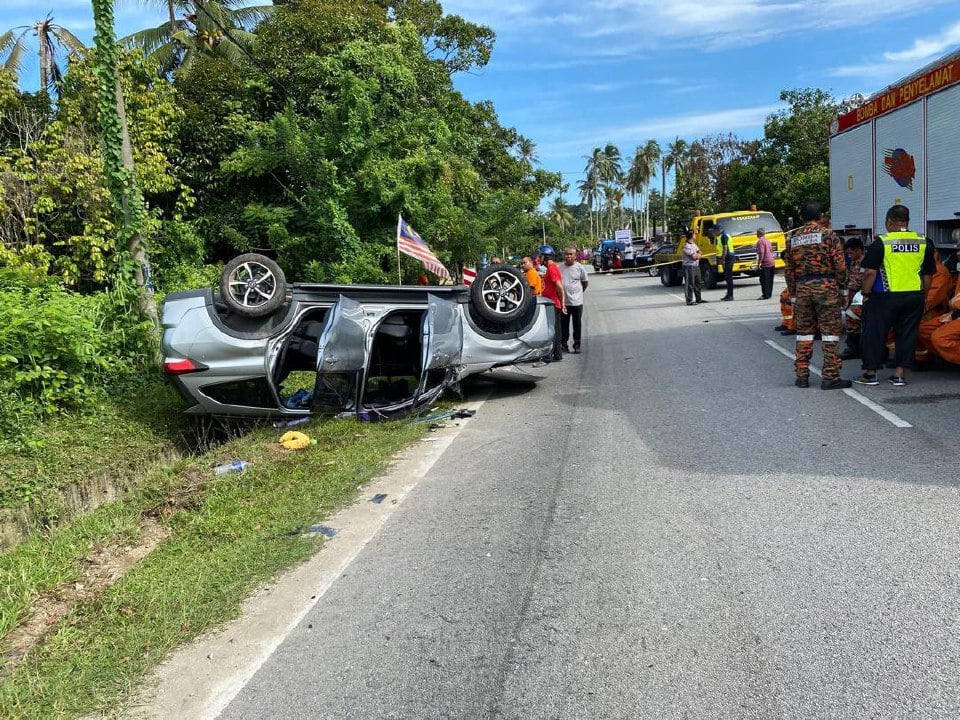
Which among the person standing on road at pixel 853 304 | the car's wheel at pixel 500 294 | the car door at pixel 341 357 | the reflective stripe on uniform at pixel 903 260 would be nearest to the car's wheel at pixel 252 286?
the car door at pixel 341 357

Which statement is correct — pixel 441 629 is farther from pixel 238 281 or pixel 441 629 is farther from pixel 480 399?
pixel 480 399

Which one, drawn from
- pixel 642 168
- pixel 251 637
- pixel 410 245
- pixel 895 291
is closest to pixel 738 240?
pixel 410 245

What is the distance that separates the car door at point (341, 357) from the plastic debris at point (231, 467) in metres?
1.34

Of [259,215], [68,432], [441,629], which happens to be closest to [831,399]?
[441,629]

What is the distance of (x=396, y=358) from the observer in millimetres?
10578

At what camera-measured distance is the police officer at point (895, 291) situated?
9.05 m

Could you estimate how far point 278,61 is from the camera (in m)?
22.6

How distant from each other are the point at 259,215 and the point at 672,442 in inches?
548

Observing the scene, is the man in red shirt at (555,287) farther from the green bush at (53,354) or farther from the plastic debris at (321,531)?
the plastic debris at (321,531)

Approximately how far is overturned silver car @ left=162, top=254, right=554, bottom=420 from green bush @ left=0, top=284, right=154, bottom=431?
2.57 meters

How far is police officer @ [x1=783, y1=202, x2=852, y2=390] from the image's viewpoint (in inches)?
358

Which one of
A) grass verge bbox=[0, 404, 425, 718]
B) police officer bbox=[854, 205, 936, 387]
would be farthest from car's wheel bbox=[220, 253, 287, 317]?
police officer bbox=[854, 205, 936, 387]

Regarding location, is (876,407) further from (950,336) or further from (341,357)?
(341,357)

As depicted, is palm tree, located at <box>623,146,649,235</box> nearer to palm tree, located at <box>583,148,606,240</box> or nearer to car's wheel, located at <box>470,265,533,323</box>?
palm tree, located at <box>583,148,606,240</box>
